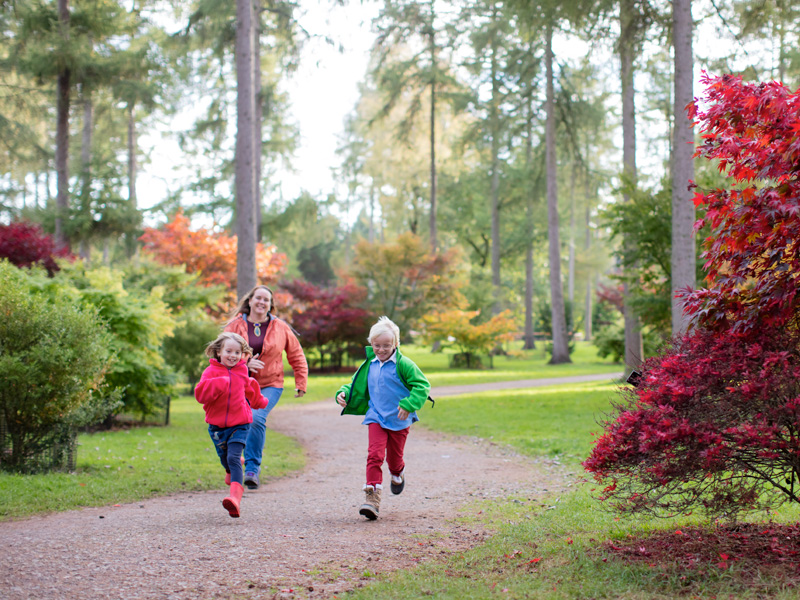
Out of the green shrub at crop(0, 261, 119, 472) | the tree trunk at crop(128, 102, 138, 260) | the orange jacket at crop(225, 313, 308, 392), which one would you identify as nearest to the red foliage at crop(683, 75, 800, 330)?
the orange jacket at crop(225, 313, 308, 392)

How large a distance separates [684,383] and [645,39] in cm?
1151

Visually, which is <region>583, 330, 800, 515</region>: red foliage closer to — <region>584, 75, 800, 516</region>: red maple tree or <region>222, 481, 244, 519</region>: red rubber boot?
<region>584, 75, 800, 516</region>: red maple tree

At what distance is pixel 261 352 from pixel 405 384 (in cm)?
170

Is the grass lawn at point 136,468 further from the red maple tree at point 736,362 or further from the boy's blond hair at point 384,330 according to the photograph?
the red maple tree at point 736,362

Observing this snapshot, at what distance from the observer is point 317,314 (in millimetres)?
24219

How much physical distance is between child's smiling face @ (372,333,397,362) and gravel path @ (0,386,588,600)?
4.35ft

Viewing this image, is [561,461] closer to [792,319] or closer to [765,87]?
[792,319]

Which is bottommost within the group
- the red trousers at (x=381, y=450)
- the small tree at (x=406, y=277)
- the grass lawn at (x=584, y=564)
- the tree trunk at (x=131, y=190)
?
the grass lawn at (x=584, y=564)

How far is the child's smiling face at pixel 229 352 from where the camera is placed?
18.9 feet

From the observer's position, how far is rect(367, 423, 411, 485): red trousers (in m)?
5.64

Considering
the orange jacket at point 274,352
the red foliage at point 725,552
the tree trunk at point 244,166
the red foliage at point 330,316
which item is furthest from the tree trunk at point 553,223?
the red foliage at point 725,552

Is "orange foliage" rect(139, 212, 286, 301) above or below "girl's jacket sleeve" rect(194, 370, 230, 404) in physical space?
above

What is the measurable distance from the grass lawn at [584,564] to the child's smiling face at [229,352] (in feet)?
7.71

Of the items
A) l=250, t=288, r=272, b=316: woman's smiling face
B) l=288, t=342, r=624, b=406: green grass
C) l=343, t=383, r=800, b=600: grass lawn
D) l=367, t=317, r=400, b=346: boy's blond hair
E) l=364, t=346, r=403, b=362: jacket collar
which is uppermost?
l=250, t=288, r=272, b=316: woman's smiling face
